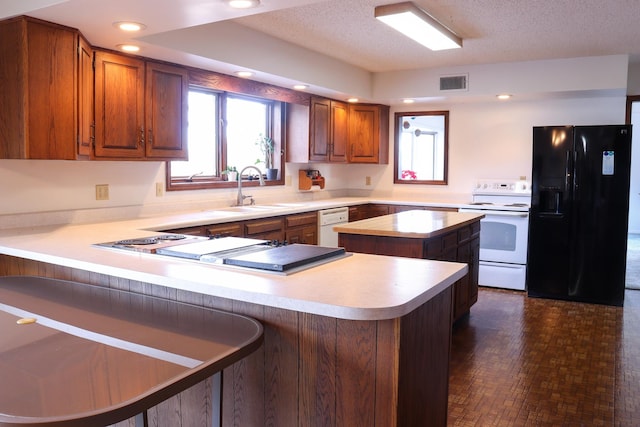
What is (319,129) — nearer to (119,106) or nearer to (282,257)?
(119,106)

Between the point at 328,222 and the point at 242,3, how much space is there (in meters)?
2.92

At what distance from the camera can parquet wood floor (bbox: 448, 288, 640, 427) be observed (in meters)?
2.68

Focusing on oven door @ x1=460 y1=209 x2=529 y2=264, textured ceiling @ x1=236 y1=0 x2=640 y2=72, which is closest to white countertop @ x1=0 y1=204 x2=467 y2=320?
textured ceiling @ x1=236 y1=0 x2=640 y2=72

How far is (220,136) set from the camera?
4738 millimetres

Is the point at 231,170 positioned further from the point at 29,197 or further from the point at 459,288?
the point at 459,288

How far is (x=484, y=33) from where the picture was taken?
4.25m

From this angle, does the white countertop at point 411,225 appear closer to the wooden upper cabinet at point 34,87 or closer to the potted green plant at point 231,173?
the potted green plant at point 231,173

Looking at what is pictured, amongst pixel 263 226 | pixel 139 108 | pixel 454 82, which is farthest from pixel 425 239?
pixel 454 82

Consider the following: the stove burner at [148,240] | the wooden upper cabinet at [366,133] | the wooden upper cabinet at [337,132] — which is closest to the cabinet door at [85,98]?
the stove burner at [148,240]

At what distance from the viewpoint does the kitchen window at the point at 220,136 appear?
14.7ft

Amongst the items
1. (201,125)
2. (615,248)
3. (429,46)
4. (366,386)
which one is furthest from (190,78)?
(615,248)

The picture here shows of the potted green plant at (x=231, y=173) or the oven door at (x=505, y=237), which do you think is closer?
the potted green plant at (x=231, y=173)

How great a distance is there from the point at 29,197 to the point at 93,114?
63 centimetres

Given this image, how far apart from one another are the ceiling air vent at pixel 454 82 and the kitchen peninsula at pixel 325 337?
3.97 m
